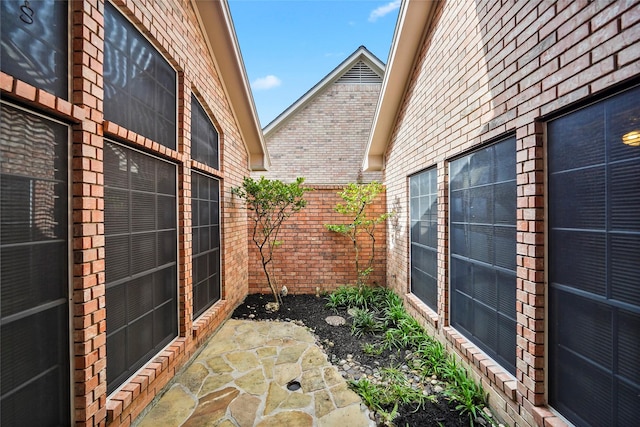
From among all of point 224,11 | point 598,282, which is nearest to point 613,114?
point 598,282

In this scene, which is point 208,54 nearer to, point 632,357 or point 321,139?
point 632,357

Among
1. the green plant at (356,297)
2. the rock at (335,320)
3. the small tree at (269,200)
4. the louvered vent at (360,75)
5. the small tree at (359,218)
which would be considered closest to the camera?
the rock at (335,320)

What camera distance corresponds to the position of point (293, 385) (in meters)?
2.83

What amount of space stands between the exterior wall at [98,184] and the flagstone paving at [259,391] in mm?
256

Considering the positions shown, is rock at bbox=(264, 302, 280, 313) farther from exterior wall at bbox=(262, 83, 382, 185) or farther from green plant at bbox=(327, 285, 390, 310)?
exterior wall at bbox=(262, 83, 382, 185)

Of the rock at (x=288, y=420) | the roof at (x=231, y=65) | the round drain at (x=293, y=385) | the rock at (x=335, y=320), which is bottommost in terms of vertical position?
the rock at (x=335, y=320)

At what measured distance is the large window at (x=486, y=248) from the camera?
2.31 meters

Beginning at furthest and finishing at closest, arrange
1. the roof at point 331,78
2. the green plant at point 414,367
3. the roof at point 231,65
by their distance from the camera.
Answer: the roof at point 331,78
the roof at point 231,65
the green plant at point 414,367

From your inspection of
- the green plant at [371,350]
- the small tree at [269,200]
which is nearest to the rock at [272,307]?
the small tree at [269,200]

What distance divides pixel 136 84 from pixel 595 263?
398 cm

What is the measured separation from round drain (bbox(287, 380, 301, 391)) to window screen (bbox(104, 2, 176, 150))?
305 centimetres

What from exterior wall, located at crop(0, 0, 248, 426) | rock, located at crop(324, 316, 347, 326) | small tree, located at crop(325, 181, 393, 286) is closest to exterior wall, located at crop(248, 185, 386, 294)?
small tree, located at crop(325, 181, 393, 286)

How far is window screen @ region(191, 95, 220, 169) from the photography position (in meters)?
3.53

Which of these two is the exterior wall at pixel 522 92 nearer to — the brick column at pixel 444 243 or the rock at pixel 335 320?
the brick column at pixel 444 243
